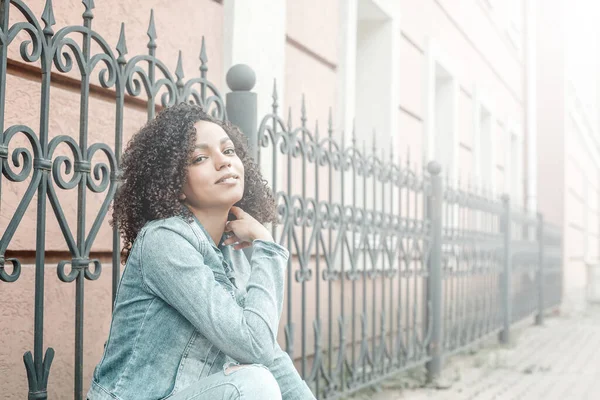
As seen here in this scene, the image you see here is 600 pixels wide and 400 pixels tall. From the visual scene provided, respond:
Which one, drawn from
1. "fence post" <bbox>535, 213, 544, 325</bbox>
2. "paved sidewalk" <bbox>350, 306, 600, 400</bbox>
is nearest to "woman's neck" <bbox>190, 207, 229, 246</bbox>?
"paved sidewalk" <bbox>350, 306, 600, 400</bbox>

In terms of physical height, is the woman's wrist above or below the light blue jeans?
above

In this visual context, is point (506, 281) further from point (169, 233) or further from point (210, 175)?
point (169, 233)

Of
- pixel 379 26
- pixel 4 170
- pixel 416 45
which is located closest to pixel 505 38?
pixel 416 45

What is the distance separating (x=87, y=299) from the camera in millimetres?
3182

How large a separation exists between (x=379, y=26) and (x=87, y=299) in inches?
176

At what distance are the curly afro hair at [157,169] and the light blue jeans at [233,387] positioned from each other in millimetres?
450

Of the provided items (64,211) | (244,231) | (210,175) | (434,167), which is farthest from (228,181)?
(434,167)

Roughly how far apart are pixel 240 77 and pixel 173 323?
1495mm

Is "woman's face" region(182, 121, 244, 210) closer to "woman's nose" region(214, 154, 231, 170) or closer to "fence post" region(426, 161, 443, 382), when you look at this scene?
"woman's nose" region(214, 154, 231, 170)

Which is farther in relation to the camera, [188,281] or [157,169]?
[157,169]

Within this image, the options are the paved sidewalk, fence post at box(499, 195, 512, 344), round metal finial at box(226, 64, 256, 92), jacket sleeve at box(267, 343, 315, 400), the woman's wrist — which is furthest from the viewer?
fence post at box(499, 195, 512, 344)

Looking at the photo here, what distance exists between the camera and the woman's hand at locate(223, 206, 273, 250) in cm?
232

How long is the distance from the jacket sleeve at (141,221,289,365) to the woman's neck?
15cm

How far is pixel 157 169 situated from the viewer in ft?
7.23
